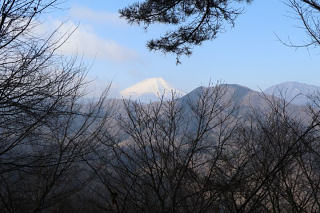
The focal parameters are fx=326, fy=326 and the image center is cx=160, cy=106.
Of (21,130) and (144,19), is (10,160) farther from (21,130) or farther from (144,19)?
(144,19)

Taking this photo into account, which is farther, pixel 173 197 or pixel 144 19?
pixel 144 19

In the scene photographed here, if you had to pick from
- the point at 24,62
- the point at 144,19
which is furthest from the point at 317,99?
the point at 24,62

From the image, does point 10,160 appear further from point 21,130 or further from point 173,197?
point 173,197

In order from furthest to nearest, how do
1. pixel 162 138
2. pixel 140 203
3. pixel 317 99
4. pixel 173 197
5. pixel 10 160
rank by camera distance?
pixel 317 99
pixel 162 138
pixel 140 203
pixel 10 160
pixel 173 197

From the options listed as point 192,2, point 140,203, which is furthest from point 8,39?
point 192,2

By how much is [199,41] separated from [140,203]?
3.05 meters

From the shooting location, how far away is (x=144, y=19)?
5797 millimetres

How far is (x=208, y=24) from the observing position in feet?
18.6

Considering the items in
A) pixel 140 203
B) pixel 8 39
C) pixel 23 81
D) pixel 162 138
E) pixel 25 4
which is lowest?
pixel 140 203

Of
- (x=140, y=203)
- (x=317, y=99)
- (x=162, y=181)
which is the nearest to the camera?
(x=162, y=181)

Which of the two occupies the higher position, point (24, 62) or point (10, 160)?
point (24, 62)

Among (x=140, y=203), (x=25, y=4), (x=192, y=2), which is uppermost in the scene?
(x=192, y=2)

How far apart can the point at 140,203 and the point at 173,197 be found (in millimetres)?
1386

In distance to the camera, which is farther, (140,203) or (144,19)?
(144,19)
